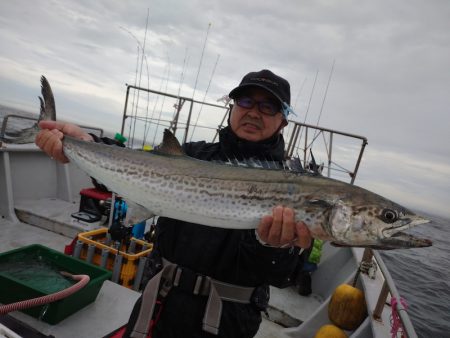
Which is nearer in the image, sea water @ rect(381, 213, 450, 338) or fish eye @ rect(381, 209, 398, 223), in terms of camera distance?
fish eye @ rect(381, 209, 398, 223)

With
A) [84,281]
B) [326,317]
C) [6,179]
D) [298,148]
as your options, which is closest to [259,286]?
[84,281]

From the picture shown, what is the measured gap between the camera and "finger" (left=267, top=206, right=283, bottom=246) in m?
2.62

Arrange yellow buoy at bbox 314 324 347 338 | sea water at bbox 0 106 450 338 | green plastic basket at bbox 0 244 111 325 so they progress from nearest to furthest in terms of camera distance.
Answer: green plastic basket at bbox 0 244 111 325 → yellow buoy at bbox 314 324 347 338 → sea water at bbox 0 106 450 338

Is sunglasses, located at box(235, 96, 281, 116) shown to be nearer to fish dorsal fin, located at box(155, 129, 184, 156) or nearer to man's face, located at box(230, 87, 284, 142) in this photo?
man's face, located at box(230, 87, 284, 142)

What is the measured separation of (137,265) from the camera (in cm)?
579

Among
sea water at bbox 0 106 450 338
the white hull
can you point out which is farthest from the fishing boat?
sea water at bbox 0 106 450 338

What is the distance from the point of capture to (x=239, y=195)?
2824 millimetres

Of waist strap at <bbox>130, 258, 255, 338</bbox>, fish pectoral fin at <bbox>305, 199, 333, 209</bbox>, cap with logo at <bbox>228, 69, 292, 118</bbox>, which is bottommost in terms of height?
waist strap at <bbox>130, 258, 255, 338</bbox>

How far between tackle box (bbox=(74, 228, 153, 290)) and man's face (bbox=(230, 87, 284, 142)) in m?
3.49

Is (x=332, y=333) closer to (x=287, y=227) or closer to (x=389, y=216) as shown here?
(x=389, y=216)

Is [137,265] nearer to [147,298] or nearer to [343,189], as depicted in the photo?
[147,298]

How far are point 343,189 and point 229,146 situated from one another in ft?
3.96

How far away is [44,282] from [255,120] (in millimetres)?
3739

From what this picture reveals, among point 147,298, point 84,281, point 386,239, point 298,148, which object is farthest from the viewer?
point 298,148
